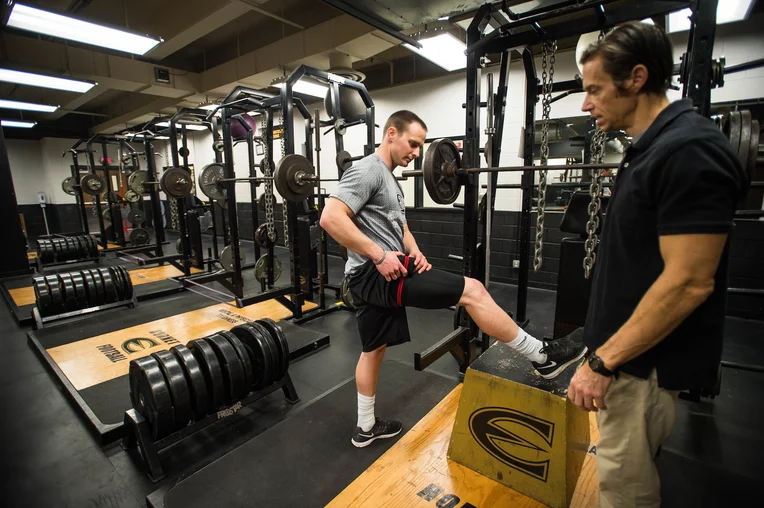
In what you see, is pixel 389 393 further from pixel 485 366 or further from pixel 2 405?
pixel 2 405

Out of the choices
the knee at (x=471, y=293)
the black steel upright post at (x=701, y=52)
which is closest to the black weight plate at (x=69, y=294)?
the knee at (x=471, y=293)

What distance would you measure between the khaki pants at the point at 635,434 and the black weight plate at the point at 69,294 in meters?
4.09

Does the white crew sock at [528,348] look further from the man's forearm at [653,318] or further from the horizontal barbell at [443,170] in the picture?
the horizontal barbell at [443,170]

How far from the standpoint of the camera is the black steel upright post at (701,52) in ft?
4.77

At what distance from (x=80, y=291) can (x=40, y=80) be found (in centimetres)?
328

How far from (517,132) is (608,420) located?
4072 millimetres

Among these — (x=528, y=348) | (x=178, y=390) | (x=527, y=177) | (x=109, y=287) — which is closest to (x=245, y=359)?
(x=178, y=390)

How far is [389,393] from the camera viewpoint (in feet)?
6.61

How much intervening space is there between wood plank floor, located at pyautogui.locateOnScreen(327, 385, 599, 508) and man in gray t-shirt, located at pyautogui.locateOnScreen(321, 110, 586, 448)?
0.24 metres

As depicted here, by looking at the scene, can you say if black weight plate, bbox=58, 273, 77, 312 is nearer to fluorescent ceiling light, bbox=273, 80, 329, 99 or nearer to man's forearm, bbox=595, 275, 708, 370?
fluorescent ceiling light, bbox=273, 80, 329, 99

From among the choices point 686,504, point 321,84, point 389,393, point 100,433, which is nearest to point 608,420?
point 686,504

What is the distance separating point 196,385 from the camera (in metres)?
1.62

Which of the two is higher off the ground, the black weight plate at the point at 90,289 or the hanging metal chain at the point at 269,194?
the hanging metal chain at the point at 269,194

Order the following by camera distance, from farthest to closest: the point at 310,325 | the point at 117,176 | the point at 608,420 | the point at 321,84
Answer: the point at 117,176 < the point at 321,84 < the point at 310,325 < the point at 608,420
